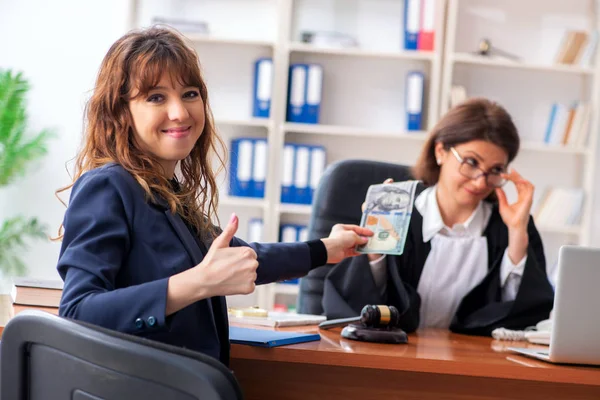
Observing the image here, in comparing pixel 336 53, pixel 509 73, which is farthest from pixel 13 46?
pixel 509 73

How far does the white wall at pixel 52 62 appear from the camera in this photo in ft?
16.0

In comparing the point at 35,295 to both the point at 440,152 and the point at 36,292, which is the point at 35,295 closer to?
the point at 36,292

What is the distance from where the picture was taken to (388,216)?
2221 mm

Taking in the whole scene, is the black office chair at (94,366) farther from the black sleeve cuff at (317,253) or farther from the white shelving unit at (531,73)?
the white shelving unit at (531,73)

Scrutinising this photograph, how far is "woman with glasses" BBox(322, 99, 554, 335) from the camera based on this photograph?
240 centimetres

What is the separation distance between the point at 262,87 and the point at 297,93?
0.20 metres

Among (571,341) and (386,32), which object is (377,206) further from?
(386,32)

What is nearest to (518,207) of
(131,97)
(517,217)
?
(517,217)

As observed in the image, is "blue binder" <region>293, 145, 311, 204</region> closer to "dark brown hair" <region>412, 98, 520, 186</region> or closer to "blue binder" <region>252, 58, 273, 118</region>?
"blue binder" <region>252, 58, 273, 118</region>

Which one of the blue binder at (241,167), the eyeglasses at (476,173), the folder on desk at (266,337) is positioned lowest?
the folder on desk at (266,337)

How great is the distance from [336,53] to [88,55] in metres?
1.48

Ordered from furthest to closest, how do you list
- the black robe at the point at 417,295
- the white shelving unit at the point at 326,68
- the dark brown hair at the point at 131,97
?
the white shelving unit at the point at 326,68, the black robe at the point at 417,295, the dark brown hair at the point at 131,97

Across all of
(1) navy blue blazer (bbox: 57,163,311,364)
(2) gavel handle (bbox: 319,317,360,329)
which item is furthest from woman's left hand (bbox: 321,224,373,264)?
(1) navy blue blazer (bbox: 57,163,311,364)

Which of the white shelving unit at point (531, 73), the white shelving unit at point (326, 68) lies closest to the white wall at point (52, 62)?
the white shelving unit at point (326, 68)
